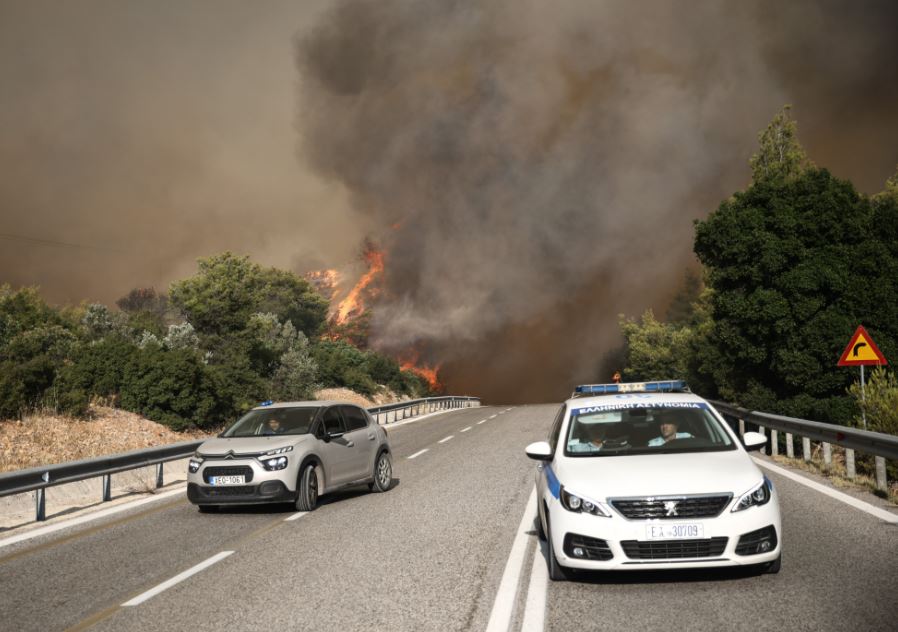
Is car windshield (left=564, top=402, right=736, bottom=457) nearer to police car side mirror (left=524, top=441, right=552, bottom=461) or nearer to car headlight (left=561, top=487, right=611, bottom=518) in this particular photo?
police car side mirror (left=524, top=441, right=552, bottom=461)

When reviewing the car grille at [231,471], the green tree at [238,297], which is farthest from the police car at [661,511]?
the green tree at [238,297]

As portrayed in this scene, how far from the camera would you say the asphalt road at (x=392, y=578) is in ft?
18.4

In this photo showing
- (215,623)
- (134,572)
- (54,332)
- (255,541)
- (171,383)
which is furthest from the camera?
(54,332)

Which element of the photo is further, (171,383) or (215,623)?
(171,383)

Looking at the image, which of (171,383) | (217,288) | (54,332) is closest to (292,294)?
(217,288)

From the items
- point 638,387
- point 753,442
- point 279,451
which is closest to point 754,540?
point 753,442

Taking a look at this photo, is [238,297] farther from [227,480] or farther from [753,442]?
[753,442]

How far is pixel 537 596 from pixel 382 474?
733cm

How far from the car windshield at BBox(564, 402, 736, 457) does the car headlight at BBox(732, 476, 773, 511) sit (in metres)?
0.86

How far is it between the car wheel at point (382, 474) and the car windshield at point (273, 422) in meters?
1.47

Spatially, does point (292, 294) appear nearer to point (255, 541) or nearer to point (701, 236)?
point (701, 236)

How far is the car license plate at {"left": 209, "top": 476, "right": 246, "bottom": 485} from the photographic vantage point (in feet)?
35.4

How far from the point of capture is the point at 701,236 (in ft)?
91.1

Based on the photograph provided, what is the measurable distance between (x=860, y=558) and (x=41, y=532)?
9244mm
